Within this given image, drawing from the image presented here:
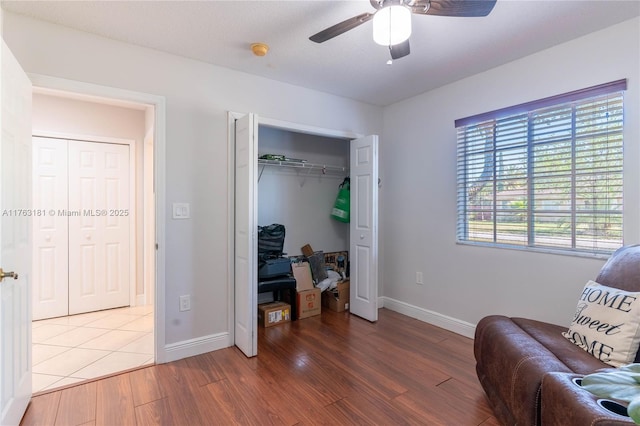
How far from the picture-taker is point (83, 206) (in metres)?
3.59

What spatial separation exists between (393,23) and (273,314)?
9.14ft

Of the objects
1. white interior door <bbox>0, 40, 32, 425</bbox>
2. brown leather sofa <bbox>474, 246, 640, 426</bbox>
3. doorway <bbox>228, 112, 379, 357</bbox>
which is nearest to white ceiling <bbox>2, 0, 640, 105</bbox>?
doorway <bbox>228, 112, 379, 357</bbox>

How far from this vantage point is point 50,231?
344 cm

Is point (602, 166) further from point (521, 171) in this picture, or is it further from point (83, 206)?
point (83, 206)

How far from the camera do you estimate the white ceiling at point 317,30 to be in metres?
1.95

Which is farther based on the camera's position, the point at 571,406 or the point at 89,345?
the point at 89,345

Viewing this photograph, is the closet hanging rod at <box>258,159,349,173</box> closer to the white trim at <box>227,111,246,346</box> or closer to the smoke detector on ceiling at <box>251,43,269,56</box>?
the white trim at <box>227,111,246,346</box>

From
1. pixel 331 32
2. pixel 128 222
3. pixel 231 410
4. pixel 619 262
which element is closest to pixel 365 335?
pixel 231 410

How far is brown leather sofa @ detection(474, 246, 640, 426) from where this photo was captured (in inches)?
45.3

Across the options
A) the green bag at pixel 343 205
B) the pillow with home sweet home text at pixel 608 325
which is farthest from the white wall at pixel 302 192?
the pillow with home sweet home text at pixel 608 325

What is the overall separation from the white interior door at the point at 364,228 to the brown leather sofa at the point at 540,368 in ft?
4.64

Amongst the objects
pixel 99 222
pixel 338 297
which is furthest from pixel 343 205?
pixel 99 222

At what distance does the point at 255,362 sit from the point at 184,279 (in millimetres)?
886

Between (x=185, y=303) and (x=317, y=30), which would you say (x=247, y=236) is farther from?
(x=317, y=30)
